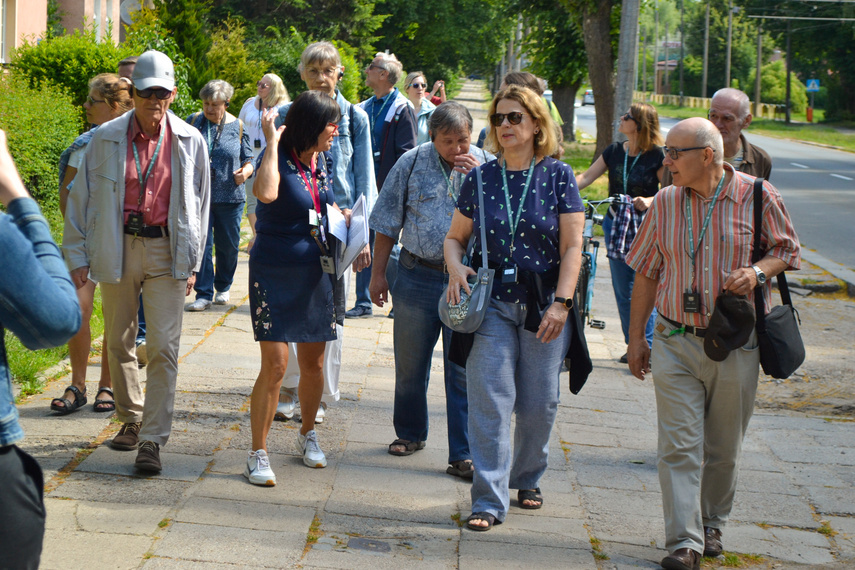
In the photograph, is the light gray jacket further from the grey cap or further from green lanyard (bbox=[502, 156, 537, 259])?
green lanyard (bbox=[502, 156, 537, 259])

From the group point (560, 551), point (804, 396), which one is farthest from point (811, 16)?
point (560, 551)

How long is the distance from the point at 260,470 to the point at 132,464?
0.69 metres

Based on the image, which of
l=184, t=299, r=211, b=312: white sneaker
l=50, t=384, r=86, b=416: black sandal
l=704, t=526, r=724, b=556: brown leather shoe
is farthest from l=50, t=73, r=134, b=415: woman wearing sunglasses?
l=704, t=526, r=724, b=556: brown leather shoe

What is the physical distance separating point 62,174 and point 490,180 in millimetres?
2714

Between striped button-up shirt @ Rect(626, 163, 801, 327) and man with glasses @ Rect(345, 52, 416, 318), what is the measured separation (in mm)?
3897

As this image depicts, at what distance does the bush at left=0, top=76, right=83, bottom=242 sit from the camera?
9.76m

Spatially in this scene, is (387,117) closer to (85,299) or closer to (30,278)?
(85,299)

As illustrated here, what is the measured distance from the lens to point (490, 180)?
14.1 ft

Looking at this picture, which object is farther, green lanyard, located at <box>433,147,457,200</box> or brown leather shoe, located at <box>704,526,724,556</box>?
green lanyard, located at <box>433,147,457,200</box>

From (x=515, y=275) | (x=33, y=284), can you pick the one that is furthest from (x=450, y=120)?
(x=33, y=284)

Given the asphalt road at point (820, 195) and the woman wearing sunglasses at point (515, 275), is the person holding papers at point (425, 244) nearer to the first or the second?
the woman wearing sunglasses at point (515, 275)

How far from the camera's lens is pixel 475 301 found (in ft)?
13.7

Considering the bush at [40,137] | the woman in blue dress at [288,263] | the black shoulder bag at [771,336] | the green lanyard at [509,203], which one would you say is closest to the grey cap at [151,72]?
the woman in blue dress at [288,263]

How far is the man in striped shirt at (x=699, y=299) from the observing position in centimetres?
398
